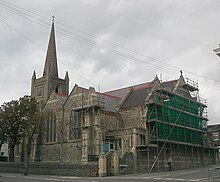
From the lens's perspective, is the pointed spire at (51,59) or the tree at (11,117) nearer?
the tree at (11,117)

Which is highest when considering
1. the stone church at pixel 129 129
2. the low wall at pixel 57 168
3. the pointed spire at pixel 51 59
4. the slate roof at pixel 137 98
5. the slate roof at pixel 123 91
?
the pointed spire at pixel 51 59

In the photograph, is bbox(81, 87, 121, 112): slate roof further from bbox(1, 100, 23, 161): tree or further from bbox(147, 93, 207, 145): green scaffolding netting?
bbox(1, 100, 23, 161): tree

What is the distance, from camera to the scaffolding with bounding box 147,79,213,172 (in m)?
42.0

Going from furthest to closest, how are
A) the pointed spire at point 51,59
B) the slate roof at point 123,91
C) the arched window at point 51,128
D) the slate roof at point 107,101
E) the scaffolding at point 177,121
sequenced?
the pointed spire at point 51,59 < the slate roof at point 123,91 < the arched window at point 51,128 < the slate roof at point 107,101 < the scaffolding at point 177,121

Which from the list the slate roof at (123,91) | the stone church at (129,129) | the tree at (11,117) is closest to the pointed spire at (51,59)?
the slate roof at (123,91)

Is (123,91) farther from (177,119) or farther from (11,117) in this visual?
(11,117)

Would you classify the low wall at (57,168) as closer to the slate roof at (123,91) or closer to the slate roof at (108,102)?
the slate roof at (108,102)

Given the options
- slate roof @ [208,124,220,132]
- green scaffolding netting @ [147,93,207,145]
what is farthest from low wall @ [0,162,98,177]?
slate roof @ [208,124,220,132]

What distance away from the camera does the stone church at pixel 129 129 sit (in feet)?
129

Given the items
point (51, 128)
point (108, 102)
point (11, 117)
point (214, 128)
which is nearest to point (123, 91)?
point (108, 102)

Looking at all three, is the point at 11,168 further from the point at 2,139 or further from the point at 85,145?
the point at 85,145

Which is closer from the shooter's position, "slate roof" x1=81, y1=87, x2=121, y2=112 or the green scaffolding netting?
the green scaffolding netting

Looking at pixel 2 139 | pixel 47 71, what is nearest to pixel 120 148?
pixel 2 139

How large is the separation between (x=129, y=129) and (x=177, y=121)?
29.1ft
